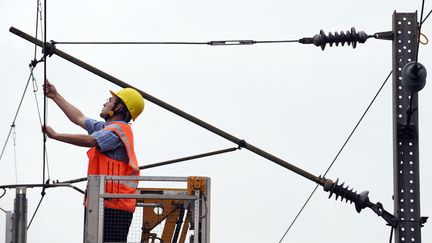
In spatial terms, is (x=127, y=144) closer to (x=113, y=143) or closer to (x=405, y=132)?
(x=113, y=143)

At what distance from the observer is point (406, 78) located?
1655cm

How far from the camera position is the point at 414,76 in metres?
16.5

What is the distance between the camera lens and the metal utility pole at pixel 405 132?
16734 mm

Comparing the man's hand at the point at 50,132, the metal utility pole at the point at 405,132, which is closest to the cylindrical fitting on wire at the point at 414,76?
the metal utility pole at the point at 405,132

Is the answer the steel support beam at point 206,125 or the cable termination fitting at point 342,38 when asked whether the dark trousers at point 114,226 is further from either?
the cable termination fitting at point 342,38

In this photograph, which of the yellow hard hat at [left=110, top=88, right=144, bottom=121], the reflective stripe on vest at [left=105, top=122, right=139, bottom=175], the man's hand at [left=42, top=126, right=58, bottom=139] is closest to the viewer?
the reflective stripe on vest at [left=105, top=122, right=139, bottom=175]

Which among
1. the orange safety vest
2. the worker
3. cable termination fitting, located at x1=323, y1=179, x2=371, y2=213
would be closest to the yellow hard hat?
the worker

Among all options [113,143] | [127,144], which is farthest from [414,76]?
[113,143]

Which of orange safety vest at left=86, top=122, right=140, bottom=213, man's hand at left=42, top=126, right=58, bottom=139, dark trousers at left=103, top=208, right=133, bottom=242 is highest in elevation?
man's hand at left=42, top=126, right=58, bottom=139

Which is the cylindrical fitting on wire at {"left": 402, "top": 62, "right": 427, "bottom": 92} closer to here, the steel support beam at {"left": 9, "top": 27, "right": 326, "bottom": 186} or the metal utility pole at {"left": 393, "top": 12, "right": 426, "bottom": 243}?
the metal utility pole at {"left": 393, "top": 12, "right": 426, "bottom": 243}

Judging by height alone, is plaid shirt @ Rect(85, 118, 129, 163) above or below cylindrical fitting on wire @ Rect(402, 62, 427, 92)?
below

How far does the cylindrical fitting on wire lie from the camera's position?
16.4 metres

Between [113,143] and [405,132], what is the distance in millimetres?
4124

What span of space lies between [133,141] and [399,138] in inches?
149
